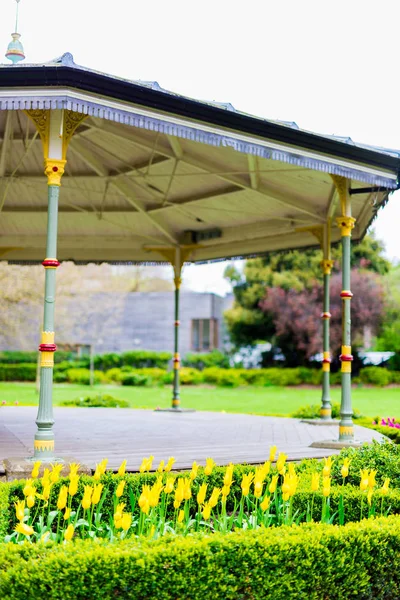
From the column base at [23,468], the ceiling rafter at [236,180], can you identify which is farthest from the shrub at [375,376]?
the column base at [23,468]

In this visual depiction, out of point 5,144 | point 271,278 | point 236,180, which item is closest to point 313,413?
point 236,180

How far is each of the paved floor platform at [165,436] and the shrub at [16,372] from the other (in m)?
20.4

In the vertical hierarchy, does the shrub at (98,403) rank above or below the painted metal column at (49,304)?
below

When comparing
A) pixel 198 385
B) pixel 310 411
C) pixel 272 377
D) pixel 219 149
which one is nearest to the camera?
pixel 219 149

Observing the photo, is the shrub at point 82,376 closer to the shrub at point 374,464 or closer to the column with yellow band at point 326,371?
the column with yellow band at point 326,371

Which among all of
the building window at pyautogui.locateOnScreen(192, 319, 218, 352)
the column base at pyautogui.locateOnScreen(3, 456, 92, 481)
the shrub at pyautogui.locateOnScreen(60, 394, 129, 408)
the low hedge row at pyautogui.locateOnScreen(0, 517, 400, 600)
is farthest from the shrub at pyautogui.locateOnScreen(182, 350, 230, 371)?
the low hedge row at pyautogui.locateOnScreen(0, 517, 400, 600)

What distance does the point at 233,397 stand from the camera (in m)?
27.5

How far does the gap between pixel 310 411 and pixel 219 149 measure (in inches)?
241

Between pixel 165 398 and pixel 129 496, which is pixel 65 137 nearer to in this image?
pixel 129 496

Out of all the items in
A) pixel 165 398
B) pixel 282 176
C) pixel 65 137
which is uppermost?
pixel 282 176

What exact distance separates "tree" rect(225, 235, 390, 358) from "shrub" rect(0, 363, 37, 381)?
9793 millimetres

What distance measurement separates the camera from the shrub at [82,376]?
3484cm

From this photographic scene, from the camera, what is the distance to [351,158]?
8930mm

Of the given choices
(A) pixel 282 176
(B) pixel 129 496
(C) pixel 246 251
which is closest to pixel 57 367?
(C) pixel 246 251
